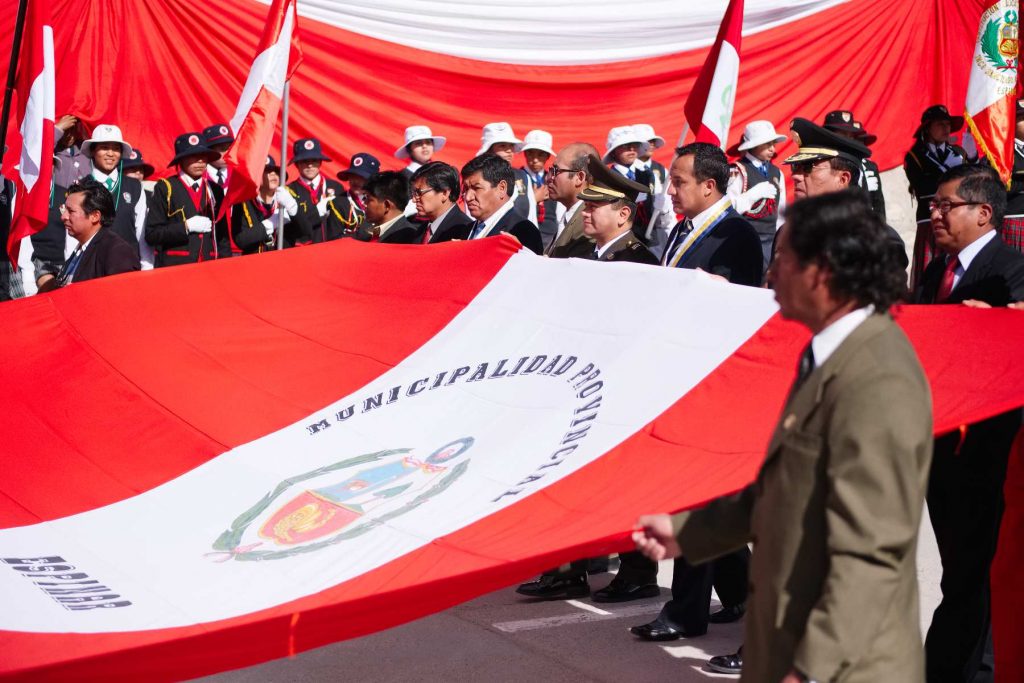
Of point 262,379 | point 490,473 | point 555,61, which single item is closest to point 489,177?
point 262,379

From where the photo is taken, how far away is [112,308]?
5945 millimetres

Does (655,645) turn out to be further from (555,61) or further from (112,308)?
(555,61)

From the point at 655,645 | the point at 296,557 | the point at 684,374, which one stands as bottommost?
the point at 655,645

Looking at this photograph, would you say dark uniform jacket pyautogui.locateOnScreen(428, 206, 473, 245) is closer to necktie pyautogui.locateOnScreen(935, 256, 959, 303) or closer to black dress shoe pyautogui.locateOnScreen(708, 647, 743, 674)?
black dress shoe pyautogui.locateOnScreen(708, 647, 743, 674)

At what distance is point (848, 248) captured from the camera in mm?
2248

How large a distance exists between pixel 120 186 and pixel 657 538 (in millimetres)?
7873

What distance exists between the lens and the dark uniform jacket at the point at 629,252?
5480 millimetres

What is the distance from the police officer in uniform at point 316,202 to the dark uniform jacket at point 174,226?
40.1 inches

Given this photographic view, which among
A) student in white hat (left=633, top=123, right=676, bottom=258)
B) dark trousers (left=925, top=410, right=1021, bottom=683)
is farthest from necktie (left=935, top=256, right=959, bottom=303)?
student in white hat (left=633, top=123, right=676, bottom=258)

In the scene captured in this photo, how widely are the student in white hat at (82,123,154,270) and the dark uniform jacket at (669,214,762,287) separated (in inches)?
219

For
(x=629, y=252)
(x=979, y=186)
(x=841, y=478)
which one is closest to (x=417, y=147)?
(x=629, y=252)

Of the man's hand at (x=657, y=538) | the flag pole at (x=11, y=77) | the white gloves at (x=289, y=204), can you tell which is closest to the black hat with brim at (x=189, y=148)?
the white gloves at (x=289, y=204)

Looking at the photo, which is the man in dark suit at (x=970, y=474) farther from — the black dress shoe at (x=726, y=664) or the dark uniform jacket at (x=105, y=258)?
the dark uniform jacket at (x=105, y=258)

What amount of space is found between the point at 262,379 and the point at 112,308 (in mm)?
1068
